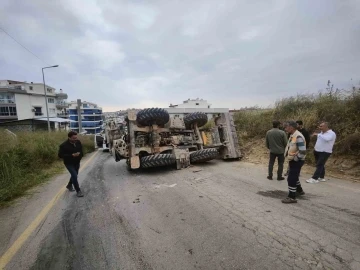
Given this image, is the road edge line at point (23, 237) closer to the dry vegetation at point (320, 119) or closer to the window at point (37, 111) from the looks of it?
the dry vegetation at point (320, 119)

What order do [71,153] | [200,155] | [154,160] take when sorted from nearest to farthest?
1. [71,153]
2. [154,160]
3. [200,155]

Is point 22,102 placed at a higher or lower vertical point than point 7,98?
lower

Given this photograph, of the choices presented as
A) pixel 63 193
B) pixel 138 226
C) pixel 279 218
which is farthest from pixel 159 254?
pixel 63 193

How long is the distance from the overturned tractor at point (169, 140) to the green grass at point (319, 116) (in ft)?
7.88

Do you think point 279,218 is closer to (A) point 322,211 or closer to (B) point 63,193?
(A) point 322,211

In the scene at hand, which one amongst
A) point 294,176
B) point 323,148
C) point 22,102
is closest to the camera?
point 294,176

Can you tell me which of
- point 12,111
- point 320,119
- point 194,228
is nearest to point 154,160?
point 194,228

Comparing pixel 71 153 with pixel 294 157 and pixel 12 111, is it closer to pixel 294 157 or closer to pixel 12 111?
pixel 294 157

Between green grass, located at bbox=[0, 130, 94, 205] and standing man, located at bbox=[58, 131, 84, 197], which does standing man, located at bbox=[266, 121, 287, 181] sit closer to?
standing man, located at bbox=[58, 131, 84, 197]

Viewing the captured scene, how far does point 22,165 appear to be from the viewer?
846 centimetres

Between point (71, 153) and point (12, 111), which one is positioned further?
point (12, 111)

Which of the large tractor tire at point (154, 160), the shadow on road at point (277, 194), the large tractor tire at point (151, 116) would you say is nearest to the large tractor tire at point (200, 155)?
the large tractor tire at point (154, 160)

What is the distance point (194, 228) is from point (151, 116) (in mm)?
4979

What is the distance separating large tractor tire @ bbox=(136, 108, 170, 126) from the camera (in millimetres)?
7980
